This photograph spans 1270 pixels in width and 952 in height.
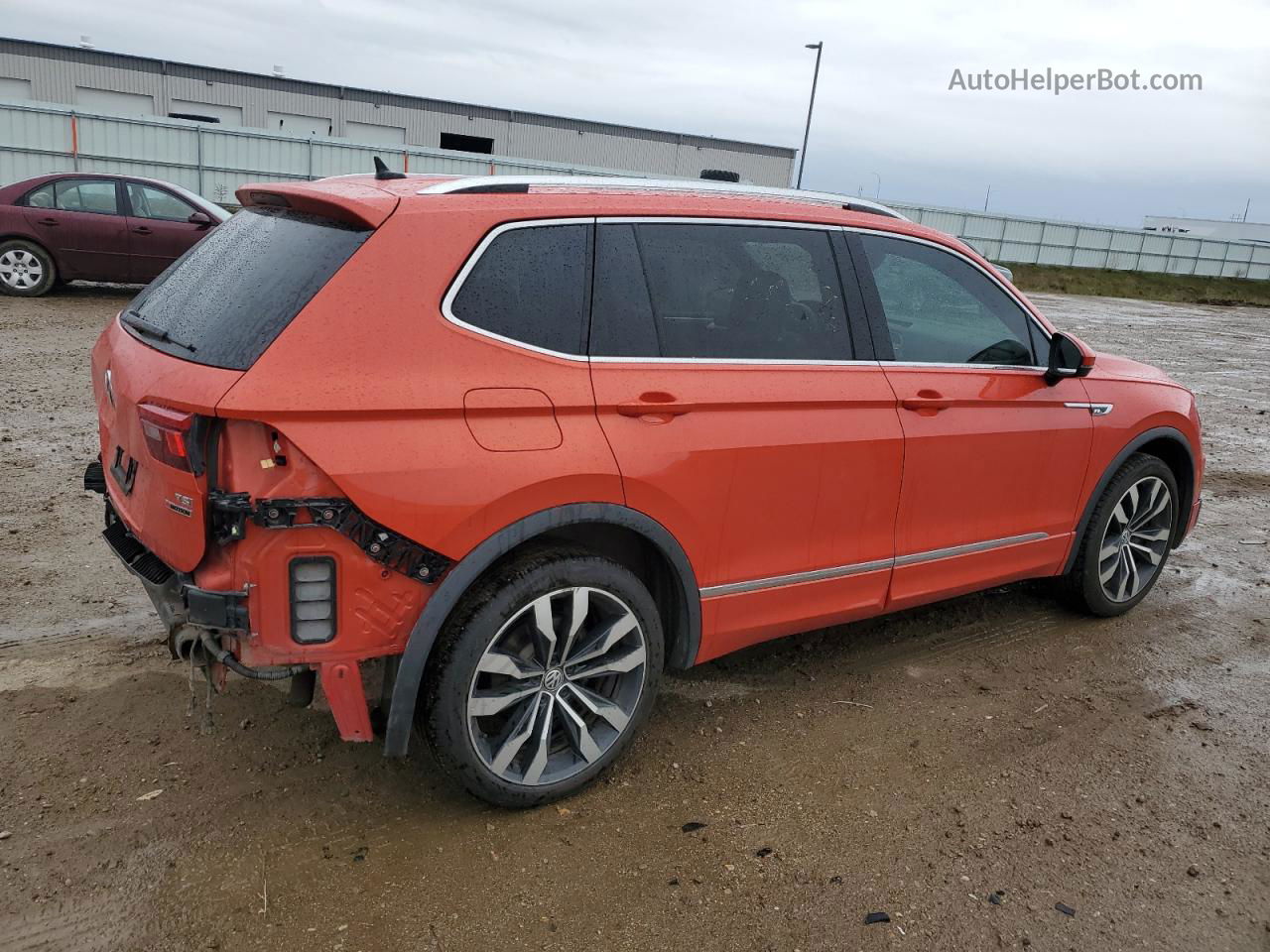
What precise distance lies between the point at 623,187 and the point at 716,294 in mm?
476

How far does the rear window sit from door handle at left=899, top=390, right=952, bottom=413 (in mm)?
2025

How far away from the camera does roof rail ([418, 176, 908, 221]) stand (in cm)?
311

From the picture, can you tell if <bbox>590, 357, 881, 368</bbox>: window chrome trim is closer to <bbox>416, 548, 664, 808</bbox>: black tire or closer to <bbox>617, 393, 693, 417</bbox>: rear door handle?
<bbox>617, 393, 693, 417</bbox>: rear door handle

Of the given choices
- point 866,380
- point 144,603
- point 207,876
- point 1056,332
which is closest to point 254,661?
point 207,876

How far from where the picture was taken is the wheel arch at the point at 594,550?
112 inches

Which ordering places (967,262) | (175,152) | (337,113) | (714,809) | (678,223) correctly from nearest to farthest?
(714,809), (678,223), (967,262), (175,152), (337,113)

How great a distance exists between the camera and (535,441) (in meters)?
2.92

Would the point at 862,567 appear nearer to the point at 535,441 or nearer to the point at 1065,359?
the point at 1065,359

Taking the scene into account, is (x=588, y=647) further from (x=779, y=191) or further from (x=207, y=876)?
(x=779, y=191)

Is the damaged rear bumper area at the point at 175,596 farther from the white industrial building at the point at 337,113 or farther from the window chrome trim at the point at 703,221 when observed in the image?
the white industrial building at the point at 337,113

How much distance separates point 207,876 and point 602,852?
3.61 ft

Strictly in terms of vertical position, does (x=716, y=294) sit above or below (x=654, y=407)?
above

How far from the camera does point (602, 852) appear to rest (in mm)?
3027

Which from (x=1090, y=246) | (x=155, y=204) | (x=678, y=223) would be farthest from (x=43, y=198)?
(x=1090, y=246)
